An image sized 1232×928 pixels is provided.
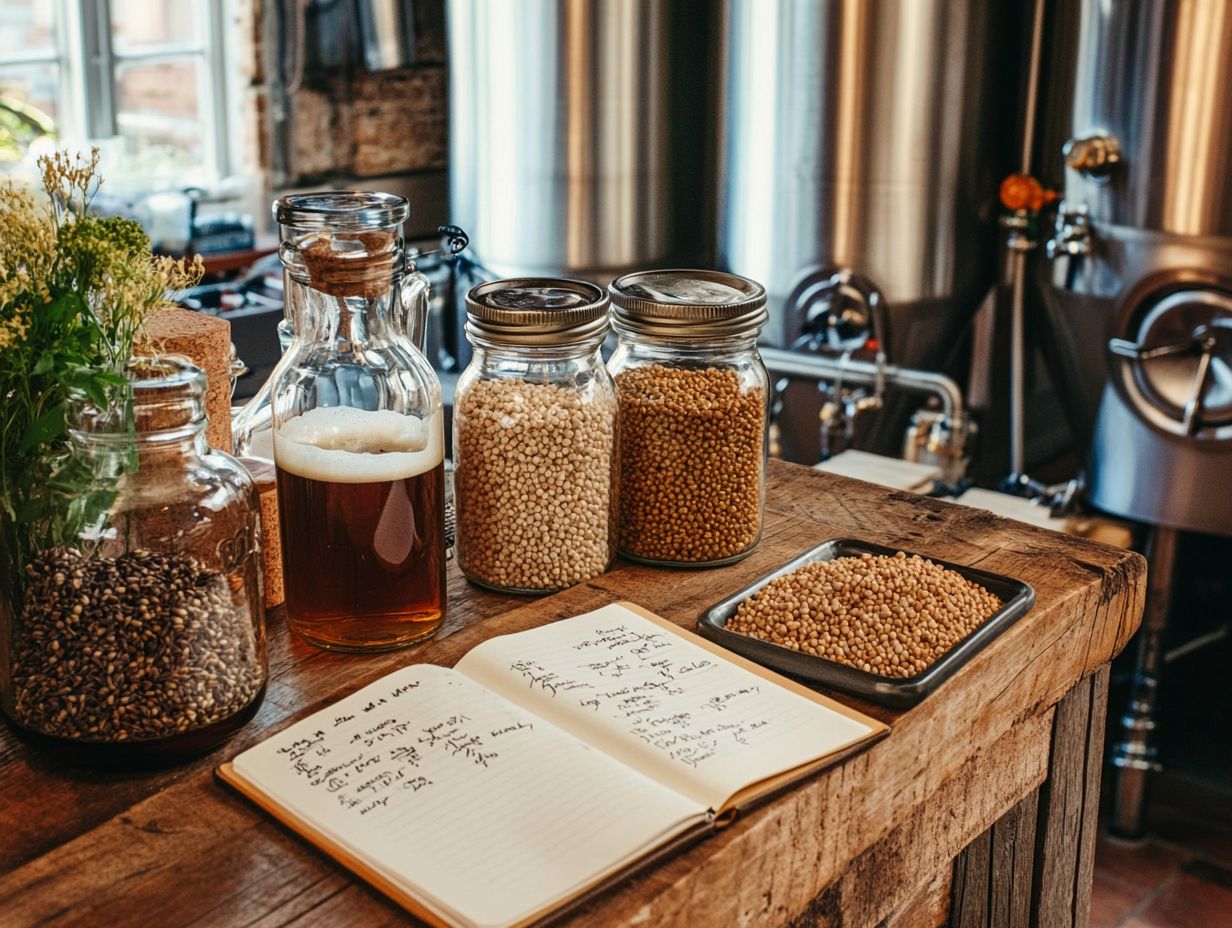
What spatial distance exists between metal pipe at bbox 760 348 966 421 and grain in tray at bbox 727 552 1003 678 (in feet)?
4.64

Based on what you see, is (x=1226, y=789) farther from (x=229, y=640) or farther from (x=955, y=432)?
(x=229, y=640)

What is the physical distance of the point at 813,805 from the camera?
846 millimetres

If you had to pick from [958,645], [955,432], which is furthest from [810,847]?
[955,432]

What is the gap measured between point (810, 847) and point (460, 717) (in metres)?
0.24

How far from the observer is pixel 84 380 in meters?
0.79

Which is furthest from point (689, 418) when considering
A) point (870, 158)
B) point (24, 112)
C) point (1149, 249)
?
point (24, 112)

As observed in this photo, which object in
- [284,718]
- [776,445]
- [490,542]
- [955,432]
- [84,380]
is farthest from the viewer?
[776,445]

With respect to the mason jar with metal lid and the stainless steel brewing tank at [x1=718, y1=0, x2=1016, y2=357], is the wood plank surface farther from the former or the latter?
the stainless steel brewing tank at [x1=718, y1=0, x2=1016, y2=357]

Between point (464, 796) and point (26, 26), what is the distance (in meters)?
3.12

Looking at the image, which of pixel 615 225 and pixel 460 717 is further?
pixel 615 225

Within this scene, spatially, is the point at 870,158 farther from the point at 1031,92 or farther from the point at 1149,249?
the point at 1149,249

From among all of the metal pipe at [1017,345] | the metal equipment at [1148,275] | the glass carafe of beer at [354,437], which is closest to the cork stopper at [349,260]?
the glass carafe of beer at [354,437]

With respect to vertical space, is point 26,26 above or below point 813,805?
above

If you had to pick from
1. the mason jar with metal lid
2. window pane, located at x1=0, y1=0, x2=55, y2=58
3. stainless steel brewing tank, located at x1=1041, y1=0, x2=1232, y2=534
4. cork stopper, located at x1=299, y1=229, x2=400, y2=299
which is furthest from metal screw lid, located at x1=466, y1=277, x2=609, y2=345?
window pane, located at x1=0, y1=0, x2=55, y2=58
